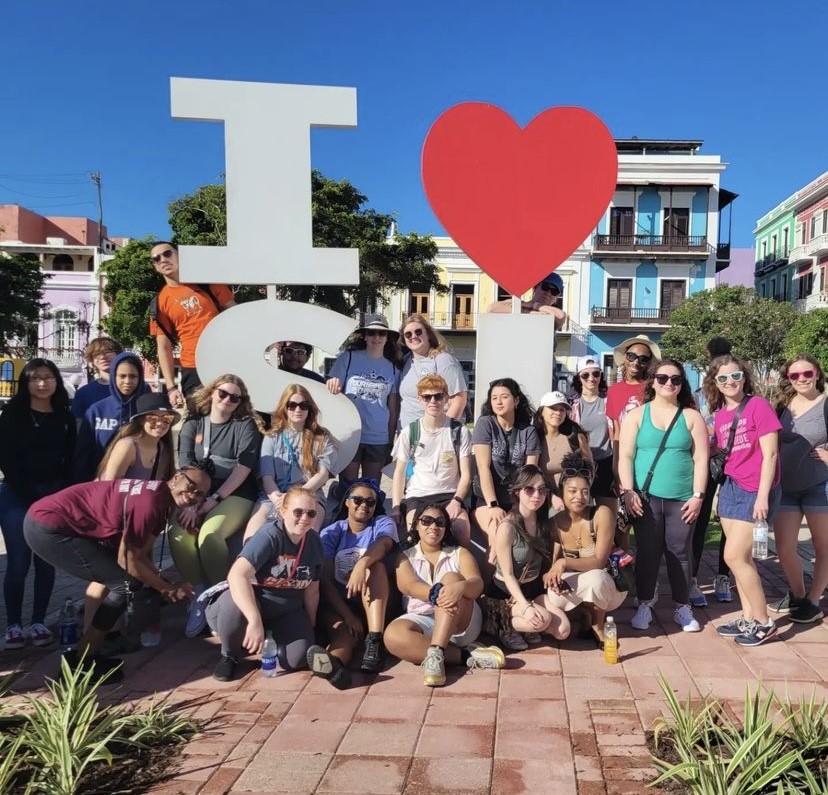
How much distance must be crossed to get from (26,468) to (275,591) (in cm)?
169

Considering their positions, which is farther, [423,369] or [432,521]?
[423,369]

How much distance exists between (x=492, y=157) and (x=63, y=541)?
3718 millimetres

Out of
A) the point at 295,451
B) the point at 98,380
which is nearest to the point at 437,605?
the point at 295,451

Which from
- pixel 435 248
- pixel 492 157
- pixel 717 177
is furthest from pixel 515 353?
pixel 717 177

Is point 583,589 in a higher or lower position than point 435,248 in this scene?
lower

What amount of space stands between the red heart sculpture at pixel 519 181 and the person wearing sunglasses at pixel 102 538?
2.86 meters

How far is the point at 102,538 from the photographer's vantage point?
3.55m

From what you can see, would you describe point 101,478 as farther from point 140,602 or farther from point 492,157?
point 492,157

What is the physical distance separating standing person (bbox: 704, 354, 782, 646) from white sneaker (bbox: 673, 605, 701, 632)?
0.48ft

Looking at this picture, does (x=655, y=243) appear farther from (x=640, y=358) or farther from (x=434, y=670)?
(x=434, y=670)

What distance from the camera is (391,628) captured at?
3.66 m

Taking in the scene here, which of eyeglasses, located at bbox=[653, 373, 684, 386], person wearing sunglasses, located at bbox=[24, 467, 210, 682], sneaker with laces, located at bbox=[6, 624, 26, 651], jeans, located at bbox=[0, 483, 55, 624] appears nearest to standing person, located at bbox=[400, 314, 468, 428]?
eyeglasses, located at bbox=[653, 373, 684, 386]

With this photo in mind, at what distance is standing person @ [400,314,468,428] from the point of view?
4684 millimetres

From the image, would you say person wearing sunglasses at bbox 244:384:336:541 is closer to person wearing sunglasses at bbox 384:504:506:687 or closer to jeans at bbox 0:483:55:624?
person wearing sunglasses at bbox 384:504:506:687
